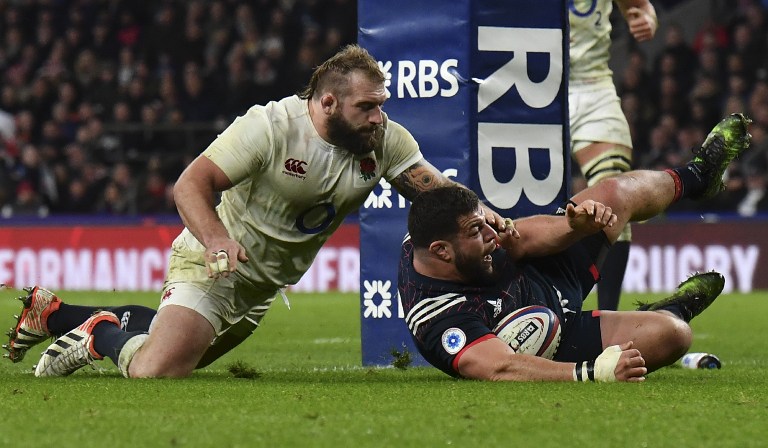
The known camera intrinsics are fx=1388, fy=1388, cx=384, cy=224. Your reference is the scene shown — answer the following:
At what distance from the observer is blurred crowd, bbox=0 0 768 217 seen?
609 inches

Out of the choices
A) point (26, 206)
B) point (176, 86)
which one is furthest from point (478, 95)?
point (176, 86)

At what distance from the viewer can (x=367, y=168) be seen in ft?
18.5

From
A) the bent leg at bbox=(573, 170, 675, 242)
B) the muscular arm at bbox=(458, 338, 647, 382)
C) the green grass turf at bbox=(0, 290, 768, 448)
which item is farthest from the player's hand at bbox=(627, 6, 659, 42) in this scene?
the muscular arm at bbox=(458, 338, 647, 382)

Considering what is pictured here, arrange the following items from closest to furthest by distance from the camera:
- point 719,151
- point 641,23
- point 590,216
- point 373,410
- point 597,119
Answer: point 373,410
point 590,216
point 719,151
point 641,23
point 597,119

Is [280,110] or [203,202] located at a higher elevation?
[280,110]

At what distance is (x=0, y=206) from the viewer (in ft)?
54.0

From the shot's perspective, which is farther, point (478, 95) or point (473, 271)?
point (478, 95)

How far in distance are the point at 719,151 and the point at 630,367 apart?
1502 millimetres

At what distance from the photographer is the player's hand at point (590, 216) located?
5.23 meters

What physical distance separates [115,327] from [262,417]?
78.8 inches

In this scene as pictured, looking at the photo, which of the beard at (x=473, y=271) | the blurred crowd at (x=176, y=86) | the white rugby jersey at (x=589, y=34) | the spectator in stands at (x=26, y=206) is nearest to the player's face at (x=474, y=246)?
the beard at (x=473, y=271)

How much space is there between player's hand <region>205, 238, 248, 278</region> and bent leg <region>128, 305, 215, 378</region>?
0.73m

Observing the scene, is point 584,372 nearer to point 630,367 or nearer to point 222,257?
point 630,367

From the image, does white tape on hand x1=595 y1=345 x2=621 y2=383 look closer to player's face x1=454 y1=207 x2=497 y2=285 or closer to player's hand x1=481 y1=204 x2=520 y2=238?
player's face x1=454 y1=207 x2=497 y2=285
